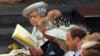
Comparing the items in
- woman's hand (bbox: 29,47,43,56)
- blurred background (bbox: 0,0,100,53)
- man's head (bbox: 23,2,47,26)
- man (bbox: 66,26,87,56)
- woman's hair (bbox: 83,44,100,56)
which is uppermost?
woman's hair (bbox: 83,44,100,56)

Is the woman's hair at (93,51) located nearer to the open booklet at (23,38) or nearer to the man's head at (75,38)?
the man's head at (75,38)

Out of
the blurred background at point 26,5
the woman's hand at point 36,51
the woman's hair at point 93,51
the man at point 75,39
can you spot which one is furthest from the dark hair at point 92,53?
the blurred background at point 26,5

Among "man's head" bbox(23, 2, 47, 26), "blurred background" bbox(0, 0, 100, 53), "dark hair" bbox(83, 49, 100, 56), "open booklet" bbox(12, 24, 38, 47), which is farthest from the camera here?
"blurred background" bbox(0, 0, 100, 53)

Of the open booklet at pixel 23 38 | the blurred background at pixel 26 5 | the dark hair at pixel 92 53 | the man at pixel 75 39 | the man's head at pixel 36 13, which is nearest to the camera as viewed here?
the dark hair at pixel 92 53

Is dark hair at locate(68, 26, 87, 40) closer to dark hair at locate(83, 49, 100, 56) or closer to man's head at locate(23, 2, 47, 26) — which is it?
dark hair at locate(83, 49, 100, 56)

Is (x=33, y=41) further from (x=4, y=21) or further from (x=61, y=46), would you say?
(x=4, y=21)

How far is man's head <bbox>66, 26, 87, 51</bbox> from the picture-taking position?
3342mm

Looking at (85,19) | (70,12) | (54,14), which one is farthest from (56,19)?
(70,12)

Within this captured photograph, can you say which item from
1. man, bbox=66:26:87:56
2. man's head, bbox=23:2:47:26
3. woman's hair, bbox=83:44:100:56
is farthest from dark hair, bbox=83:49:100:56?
man's head, bbox=23:2:47:26

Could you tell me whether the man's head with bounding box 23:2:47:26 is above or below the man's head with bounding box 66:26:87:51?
below

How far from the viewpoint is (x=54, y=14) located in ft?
14.0

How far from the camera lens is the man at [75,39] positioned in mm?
3330

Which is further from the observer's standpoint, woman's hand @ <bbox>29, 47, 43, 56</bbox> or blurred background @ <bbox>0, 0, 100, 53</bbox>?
blurred background @ <bbox>0, 0, 100, 53</bbox>

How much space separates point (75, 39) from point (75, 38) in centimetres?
1
